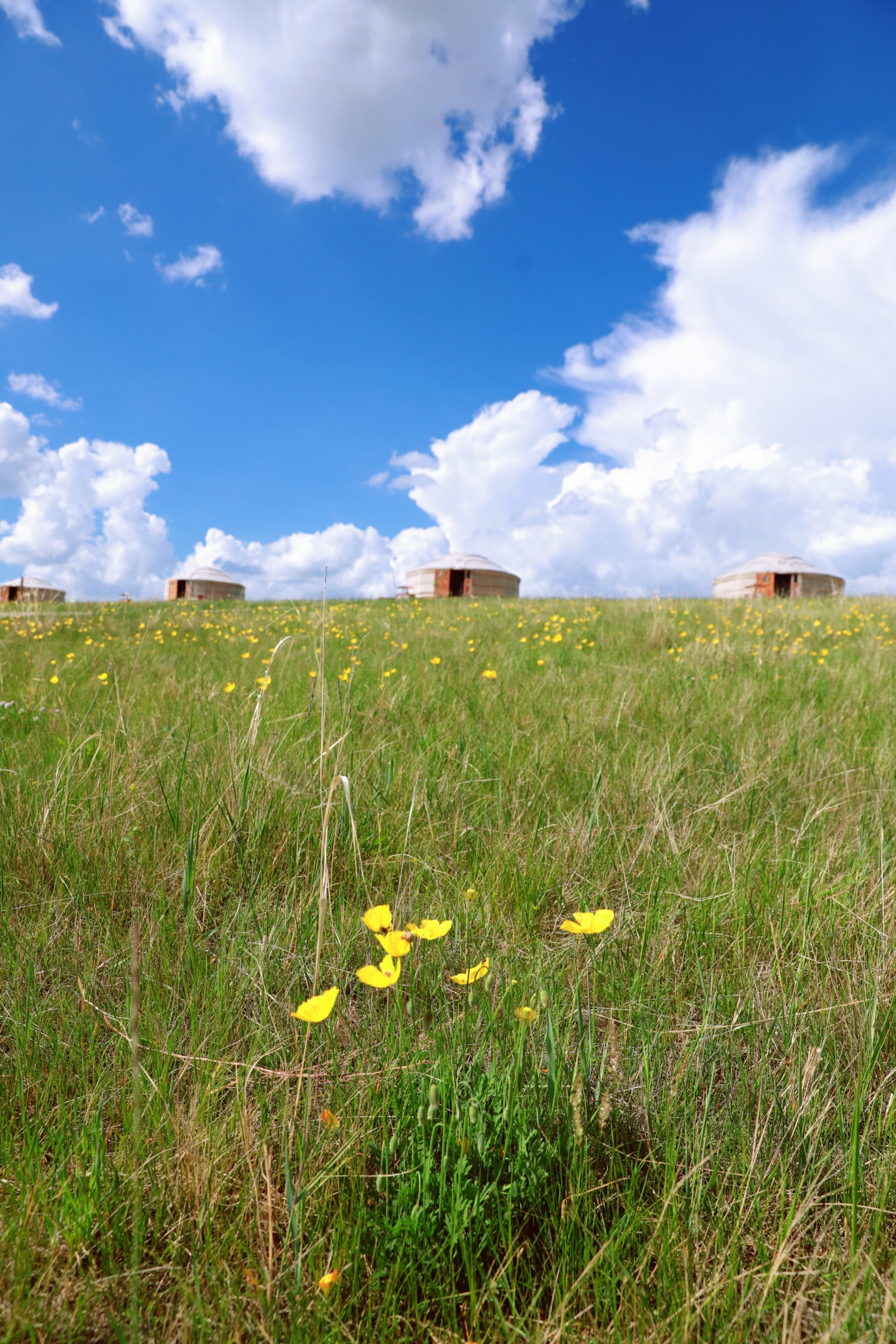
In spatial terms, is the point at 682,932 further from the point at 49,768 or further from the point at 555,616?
the point at 555,616

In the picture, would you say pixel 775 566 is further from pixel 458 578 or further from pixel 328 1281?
pixel 328 1281

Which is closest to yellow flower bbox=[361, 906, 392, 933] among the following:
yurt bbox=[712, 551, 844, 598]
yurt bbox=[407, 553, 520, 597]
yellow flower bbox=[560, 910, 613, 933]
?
yellow flower bbox=[560, 910, 613, 933]

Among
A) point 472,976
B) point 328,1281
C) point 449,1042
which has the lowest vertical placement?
point 328,1281

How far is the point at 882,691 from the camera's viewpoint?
4.18m

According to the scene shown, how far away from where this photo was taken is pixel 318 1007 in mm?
985

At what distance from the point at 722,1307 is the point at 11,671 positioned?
6245 mm

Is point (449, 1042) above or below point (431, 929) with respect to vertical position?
below

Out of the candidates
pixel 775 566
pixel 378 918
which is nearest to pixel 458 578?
pixel 775 566

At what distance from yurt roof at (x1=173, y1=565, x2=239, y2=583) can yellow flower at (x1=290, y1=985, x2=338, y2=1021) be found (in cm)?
4080

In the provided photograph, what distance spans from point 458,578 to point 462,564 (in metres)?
0.83

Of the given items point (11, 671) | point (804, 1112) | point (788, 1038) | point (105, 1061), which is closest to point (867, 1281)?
point (804, 1112)

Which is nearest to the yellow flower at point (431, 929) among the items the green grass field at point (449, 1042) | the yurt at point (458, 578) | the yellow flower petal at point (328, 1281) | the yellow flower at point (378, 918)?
the yellow flower at point (378, 918)

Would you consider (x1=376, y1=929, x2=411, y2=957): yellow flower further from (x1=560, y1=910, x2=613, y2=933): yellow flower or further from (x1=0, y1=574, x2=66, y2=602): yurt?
(x1=0, y1=574, x2=66, y2=602): yurt

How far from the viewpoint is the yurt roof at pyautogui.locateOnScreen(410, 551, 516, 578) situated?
32719 millimetres
